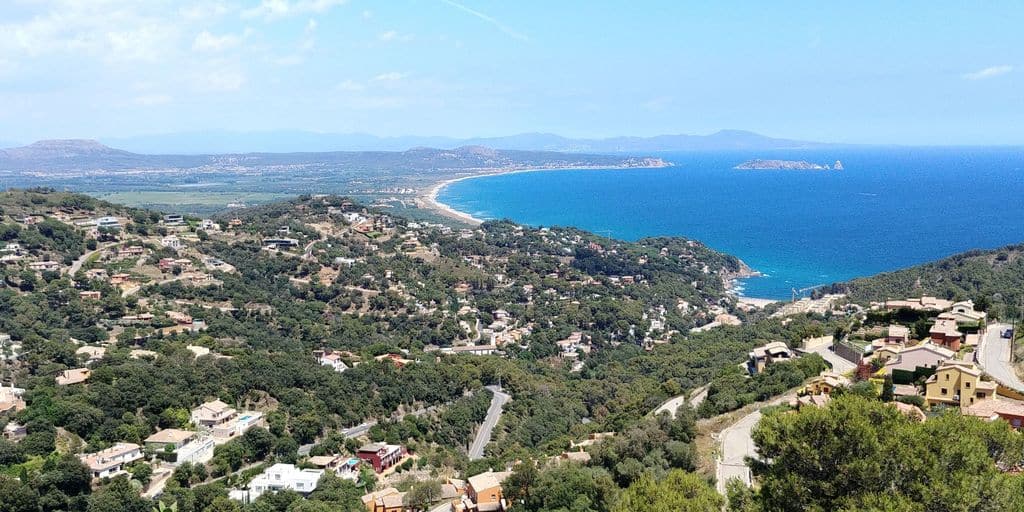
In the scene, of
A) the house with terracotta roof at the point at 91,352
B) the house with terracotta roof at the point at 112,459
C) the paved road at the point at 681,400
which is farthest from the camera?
the house with terracotta roof at the point at 91,352

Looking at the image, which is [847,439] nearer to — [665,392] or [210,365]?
[665,392]

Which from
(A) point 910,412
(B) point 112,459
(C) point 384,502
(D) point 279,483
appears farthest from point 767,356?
(B) point 112,459

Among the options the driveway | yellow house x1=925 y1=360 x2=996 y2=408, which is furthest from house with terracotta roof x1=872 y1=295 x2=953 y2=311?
the driveway

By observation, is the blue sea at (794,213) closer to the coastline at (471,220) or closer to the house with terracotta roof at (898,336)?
the coastline at (471,220)

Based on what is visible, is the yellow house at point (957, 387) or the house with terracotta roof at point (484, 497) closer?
the yellow house at point (957, 387)

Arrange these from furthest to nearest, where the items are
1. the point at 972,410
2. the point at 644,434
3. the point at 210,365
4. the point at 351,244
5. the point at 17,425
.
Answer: the point at 351,244 → the point at 210,365 → the point at 17,425 → the point at 644,434 → the point at 972,410

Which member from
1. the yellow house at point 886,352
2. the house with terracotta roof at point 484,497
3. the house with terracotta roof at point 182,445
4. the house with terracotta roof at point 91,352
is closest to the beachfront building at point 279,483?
the house with terracotta roof at point 182,445

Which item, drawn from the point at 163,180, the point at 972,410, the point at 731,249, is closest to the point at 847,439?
the point at 972,410
